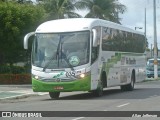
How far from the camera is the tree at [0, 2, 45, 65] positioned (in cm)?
3900

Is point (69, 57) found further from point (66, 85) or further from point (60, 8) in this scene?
point (60, 8)

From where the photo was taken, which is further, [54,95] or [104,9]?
[104,9]

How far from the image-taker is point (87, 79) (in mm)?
22953

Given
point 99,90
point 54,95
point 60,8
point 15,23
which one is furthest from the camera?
point 60,8

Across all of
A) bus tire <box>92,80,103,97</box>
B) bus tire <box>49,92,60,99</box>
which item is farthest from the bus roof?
bus tire <box>49,92,60,99</box>

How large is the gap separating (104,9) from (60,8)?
276 inches

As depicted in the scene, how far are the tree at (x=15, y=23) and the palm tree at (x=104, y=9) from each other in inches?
562

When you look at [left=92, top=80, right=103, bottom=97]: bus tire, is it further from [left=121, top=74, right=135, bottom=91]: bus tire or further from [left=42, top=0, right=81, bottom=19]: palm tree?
[left=42, top=0, right=81, bottom=19]: palm tree

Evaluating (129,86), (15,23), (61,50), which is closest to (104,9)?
(15,23)

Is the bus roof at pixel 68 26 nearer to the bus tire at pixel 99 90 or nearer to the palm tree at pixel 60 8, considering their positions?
the bus tire at pixel 99 90

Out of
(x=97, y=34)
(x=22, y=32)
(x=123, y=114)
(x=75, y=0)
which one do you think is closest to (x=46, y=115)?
(x=123, y=114)

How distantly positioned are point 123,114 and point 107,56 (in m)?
9.46

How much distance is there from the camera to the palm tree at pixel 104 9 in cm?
5575

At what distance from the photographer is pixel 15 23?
39.5m
